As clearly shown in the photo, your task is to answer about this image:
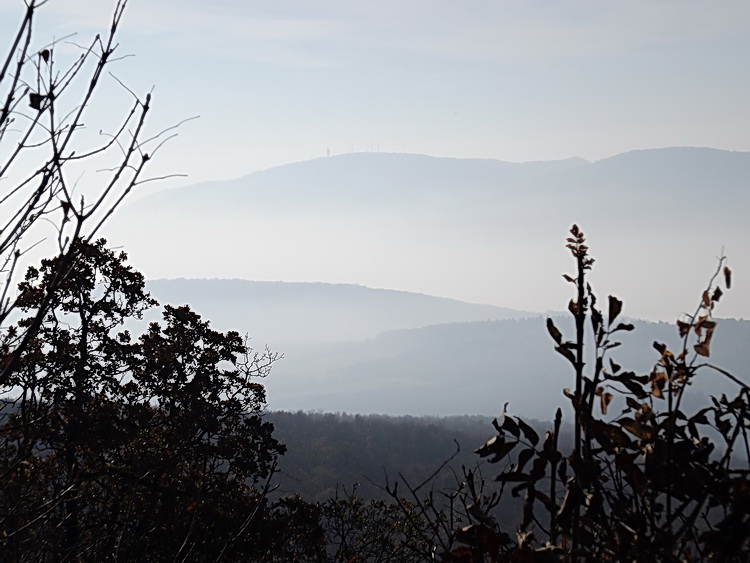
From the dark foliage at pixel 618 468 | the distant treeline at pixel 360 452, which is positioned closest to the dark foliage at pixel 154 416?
the dark foliage at pixel 618 468

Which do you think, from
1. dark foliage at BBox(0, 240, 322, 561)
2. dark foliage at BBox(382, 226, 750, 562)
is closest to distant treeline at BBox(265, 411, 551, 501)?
dark foliage at BBox(0, 240, 322, 561)

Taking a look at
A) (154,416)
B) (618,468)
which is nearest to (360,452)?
(154,416)

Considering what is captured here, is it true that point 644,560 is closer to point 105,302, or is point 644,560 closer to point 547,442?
point 547,442

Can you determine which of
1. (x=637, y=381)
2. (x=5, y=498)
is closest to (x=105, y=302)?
(x=5, y=498)

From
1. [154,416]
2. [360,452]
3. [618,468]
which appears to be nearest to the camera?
[618,468]

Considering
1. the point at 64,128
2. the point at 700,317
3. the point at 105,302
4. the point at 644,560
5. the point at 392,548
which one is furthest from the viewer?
the point at 392,548

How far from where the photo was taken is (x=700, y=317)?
1.92 meters

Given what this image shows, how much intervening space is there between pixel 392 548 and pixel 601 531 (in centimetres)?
1044

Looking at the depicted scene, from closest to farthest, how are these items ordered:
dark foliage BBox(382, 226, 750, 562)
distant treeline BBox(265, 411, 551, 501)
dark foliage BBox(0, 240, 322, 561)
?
dark foliage BBox(382, 226, 750, 562) < dark foliage BBox(0, 240, 322, 561) < distant treeline BBox(265, 411, 551, 501)

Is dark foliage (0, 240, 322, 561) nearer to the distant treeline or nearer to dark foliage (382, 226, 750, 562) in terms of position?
dark foliage (382, 226, 750, 562)

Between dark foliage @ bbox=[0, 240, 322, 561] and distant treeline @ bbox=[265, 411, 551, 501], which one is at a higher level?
dark foliage @ bbox=[0, 240, 322, 561]

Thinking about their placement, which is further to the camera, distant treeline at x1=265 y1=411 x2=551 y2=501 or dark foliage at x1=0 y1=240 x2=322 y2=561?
distant treeline at x1=265 y1=411 x2=551 y2=501

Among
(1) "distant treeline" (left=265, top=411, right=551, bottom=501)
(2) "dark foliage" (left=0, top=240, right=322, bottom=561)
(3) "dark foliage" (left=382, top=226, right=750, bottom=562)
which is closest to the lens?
(3) "dark foliage" (left=382, top=226, right=750, bottom=562)

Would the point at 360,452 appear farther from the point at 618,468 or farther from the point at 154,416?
the point at 618,468
